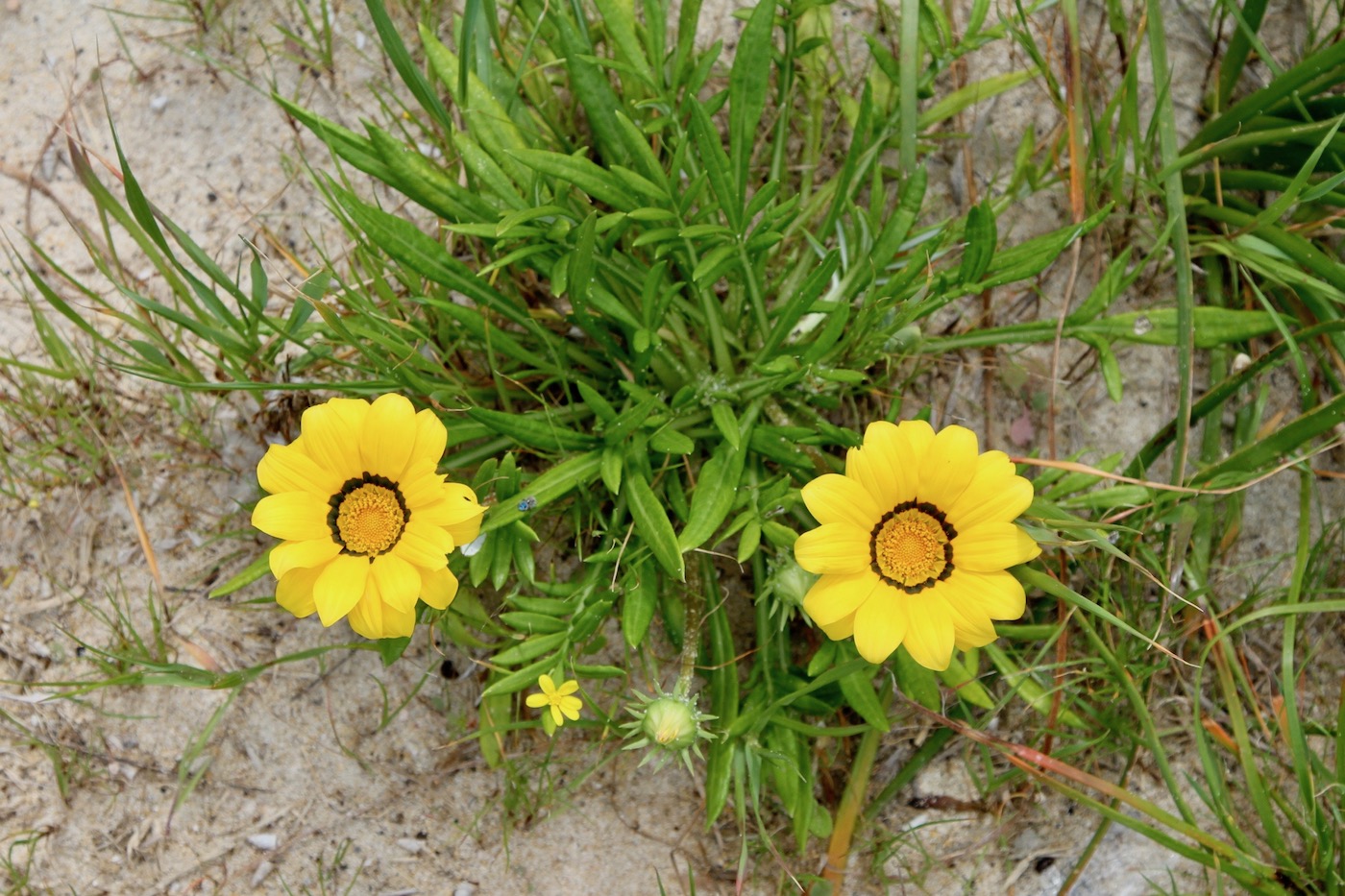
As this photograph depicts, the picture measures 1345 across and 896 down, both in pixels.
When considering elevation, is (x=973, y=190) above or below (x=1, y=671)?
above

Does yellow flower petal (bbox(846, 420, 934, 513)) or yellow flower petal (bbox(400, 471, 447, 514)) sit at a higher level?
yellow flower petal (bbox(400, 471, 447, 514))

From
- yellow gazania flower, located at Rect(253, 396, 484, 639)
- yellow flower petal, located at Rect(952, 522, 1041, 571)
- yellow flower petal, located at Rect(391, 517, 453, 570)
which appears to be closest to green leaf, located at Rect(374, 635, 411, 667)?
yellow gazania flower, located at Rect(253, 396, 484, 639)

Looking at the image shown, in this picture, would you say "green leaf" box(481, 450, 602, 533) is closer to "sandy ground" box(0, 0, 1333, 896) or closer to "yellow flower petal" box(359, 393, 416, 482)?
"yellow flower petal" box(359, 393, 416, 482)

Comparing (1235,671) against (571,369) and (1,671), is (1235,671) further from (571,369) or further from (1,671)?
(1,671)

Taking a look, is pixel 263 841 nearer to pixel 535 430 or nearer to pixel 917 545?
pixel 535 430

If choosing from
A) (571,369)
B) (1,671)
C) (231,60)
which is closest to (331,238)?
(231,60)

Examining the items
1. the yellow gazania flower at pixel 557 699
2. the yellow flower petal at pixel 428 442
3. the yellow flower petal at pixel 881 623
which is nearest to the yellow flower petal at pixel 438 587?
the yellow flower petal at pixel 428 442

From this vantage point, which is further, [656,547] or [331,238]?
[331,238]

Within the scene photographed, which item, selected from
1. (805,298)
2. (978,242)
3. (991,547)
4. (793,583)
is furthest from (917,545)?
(978,242)
